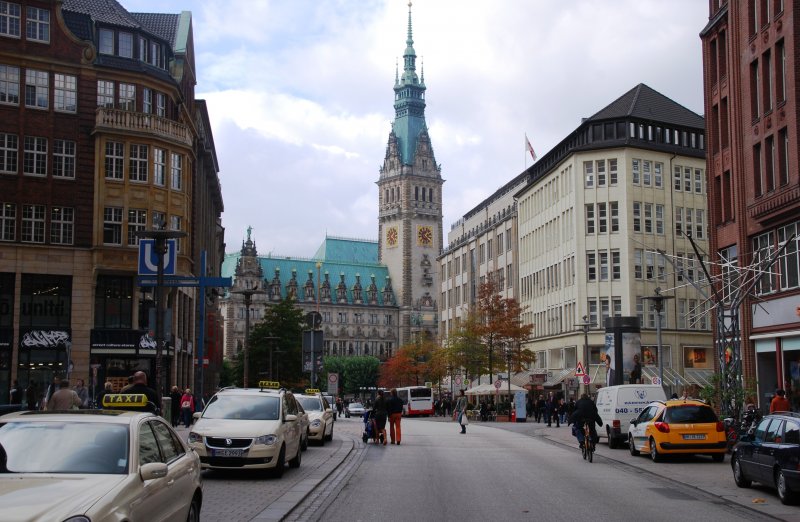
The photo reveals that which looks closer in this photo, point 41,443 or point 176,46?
point 41,443

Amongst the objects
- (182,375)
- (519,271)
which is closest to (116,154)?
(182,375)

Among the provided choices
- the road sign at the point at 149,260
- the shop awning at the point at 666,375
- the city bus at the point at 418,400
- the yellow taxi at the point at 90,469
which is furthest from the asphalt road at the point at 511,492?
the city bus at the point at 418,400

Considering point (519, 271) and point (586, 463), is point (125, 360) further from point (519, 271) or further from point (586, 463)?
point (519, 271)

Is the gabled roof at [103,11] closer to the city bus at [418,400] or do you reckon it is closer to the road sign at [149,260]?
the road sign at [149,260]

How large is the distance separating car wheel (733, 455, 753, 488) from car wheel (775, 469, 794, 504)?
2060 mm

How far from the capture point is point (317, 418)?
31891 mm

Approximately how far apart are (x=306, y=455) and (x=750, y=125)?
22.5m

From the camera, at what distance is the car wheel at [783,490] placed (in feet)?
52.4

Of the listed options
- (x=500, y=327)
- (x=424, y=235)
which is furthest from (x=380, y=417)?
(x=424, y=235)

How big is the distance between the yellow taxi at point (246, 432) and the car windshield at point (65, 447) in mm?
10313

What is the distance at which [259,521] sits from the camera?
13398 millimetres

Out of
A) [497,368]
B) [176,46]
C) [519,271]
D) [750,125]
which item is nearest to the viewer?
[750,125]

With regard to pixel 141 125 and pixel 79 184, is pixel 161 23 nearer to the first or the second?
pixel 141 125

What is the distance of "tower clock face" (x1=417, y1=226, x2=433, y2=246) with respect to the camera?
189 metres
